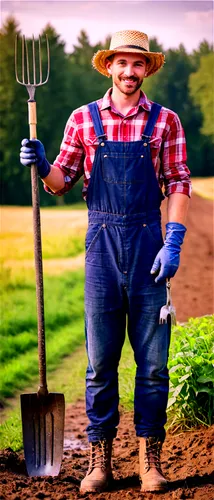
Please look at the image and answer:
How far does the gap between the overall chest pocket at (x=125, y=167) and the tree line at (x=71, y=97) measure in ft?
23.2

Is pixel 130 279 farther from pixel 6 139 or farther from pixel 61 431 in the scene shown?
pixel 6 139

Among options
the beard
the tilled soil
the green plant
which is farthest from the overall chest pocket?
the tilled soil

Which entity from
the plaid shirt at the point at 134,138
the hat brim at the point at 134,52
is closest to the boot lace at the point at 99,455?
the plaid shirt at the point at 134,138

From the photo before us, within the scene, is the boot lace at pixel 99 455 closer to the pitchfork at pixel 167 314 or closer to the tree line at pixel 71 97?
the pitchfork at pixel 167 314

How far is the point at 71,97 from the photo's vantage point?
18.8 metres

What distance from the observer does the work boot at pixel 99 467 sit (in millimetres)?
3938

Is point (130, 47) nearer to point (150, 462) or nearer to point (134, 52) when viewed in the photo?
point (134, 52)

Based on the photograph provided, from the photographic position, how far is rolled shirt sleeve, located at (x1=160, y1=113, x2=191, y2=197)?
12.7ft

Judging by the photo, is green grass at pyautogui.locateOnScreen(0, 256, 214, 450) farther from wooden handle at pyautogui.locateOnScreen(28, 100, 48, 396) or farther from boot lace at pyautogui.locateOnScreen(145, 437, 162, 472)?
wooden handle at pyautogui.locateOnScreen(28, 100, 48, 396)

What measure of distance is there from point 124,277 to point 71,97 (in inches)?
608

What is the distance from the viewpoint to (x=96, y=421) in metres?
3.98

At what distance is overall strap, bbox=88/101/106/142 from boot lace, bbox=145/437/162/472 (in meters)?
1.39

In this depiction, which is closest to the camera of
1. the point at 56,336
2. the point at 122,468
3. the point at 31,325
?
the point at 122,468

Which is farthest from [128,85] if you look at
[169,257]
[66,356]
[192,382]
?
[66,356]
